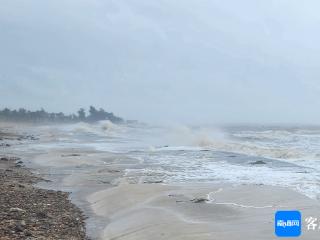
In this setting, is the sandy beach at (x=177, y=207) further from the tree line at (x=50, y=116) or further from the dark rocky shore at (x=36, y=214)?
the tree line at (x=50, y=116)

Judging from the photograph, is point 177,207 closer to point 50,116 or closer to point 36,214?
point 36,214

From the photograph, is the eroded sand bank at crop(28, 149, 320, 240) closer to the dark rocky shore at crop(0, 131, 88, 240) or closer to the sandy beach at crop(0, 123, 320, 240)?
the sandy beach at crop(0, 123, 320, 240)

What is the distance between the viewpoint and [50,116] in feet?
452

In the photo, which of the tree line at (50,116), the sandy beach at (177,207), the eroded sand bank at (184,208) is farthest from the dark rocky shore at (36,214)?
the tree line at (50,116)

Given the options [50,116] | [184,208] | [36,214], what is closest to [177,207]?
[184,208]

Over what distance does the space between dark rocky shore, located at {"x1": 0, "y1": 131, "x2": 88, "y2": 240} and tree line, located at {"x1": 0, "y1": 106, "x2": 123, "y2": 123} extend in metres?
113

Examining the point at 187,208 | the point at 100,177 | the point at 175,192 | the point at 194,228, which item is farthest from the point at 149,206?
the point at 100,177

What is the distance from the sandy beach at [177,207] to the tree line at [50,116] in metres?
112

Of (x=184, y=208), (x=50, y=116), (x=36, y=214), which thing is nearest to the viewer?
(x=36, y=214)

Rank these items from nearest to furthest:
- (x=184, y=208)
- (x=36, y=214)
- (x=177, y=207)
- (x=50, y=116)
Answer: (x=36, y=214) < (x=184, y=208) < (x=177, y=207) < (x=50, y=116)

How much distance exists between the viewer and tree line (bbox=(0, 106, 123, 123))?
123 metres

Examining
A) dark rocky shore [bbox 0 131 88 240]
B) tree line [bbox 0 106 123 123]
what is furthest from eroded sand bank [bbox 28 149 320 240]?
tree line [bbox 0 106 123 123]

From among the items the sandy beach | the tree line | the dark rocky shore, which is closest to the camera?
the dark rocky shore

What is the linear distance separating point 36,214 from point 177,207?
3.01 metres
